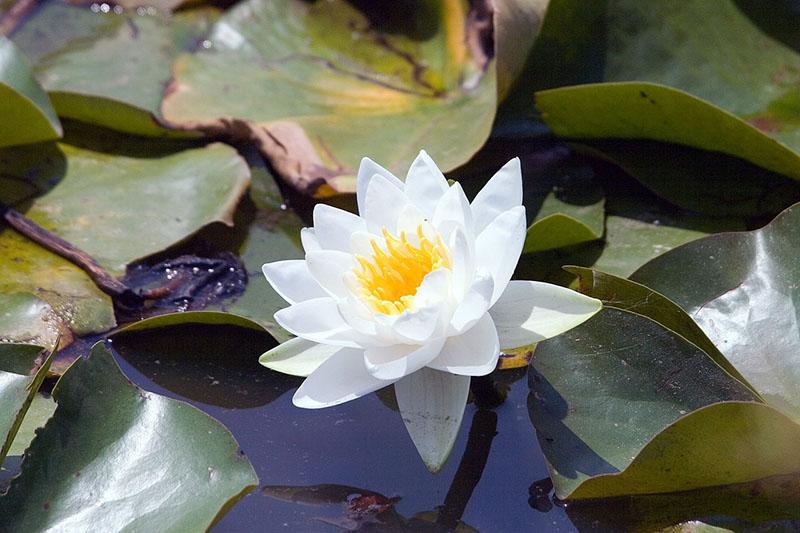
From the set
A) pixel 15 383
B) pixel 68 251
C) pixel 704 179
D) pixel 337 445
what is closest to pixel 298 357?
pixel 337 445

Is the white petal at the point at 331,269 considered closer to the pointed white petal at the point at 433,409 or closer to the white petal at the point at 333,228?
the white petal at the point at 333,228

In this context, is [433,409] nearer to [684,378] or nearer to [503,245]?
[503,245]

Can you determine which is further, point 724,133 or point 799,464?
point 724,133

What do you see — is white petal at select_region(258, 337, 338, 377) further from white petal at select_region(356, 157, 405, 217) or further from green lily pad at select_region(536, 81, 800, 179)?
green lily pad at select_region(536, 81, 800, 179)

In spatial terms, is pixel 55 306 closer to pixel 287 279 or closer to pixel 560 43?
pixel 287 279

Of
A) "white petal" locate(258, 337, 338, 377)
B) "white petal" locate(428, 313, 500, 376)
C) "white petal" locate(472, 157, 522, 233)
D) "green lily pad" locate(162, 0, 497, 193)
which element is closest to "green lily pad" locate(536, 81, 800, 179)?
"green lily pad" locate(162, 0, 497, 193)

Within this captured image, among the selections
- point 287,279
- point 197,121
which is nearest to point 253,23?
point 197,121
